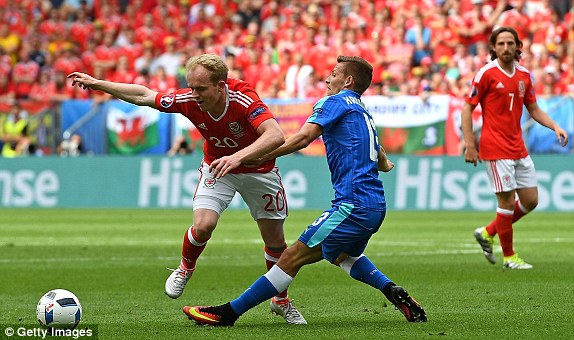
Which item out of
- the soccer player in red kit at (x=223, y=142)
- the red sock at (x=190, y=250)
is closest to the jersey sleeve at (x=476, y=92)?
the soccer player in red kit at (x=223, y=142)

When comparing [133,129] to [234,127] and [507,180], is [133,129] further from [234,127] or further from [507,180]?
[234,127]

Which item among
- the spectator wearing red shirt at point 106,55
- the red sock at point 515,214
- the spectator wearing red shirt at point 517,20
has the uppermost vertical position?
the spectator wearing red shirt at point 517,20

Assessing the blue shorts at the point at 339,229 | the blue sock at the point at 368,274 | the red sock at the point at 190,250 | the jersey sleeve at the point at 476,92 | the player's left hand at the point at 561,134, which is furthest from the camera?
the jersey sleeve at the point at 476,92

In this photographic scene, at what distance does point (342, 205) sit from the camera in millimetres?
7824

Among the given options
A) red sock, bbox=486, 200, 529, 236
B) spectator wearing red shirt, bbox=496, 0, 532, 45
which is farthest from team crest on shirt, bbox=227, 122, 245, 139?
spectator wearing red shirt, bbox=496, 0, 532, 45

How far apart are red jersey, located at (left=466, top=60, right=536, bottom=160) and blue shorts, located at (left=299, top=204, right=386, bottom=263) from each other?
463cm

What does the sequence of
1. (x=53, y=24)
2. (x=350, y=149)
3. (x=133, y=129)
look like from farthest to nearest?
1. (x=53, y=24)
2. (x=133, y=129)
3. (x=350, y=149)

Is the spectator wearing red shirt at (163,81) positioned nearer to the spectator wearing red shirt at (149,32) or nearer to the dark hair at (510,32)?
the spectator wearing red shirt at (149,32)

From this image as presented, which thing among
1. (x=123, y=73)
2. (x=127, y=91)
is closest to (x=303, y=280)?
(x=127, y=91)

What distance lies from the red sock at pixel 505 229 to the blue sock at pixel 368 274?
4.34 m

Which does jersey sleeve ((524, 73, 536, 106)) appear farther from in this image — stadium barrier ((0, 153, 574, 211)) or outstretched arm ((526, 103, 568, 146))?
stadium barrier ((0, 153, 574, 211))

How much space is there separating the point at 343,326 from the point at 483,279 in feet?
→ 11.7

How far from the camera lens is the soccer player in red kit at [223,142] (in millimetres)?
8186

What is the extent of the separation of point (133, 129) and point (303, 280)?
44.5 ft
